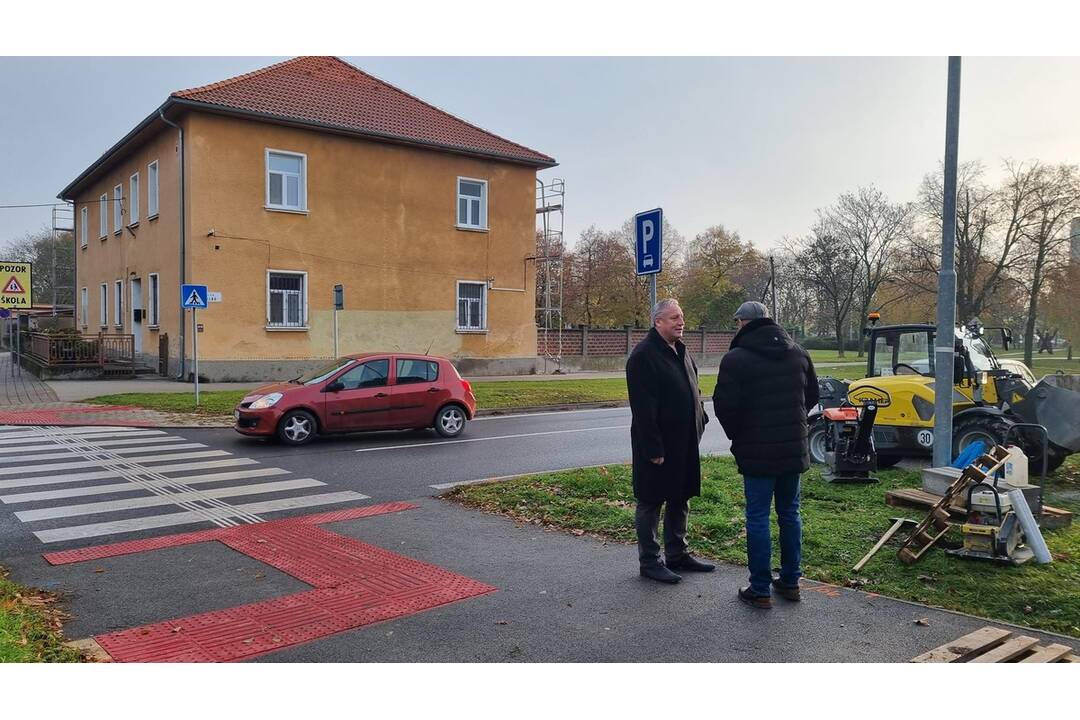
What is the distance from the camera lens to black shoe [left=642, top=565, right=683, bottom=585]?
5728mm

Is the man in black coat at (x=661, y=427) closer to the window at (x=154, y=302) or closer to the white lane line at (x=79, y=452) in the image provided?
the white lane line at (x=79, y=452)

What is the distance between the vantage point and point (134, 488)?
366 inches

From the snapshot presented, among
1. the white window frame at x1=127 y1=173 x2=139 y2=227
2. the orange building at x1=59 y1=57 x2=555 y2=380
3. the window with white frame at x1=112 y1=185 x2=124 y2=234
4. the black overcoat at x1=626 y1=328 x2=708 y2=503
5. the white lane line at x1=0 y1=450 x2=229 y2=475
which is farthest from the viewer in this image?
the window with white frame at x1=112 y1=185 x2=124 y2=234

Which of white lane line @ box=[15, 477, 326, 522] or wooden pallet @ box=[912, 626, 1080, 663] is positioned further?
white lane line @ box=[15, 477, 326, 522]

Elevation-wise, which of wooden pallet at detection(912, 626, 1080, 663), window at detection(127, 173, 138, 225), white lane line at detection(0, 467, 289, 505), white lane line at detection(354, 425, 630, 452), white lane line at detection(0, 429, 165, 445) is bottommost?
white lane line at detection(354, 425, 630, 452)

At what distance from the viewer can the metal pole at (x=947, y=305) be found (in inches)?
310

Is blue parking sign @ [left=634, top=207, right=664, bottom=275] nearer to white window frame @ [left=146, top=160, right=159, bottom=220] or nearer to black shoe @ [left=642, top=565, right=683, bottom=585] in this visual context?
black shoe @ [left=642, top=565, right=683, bottom=585]

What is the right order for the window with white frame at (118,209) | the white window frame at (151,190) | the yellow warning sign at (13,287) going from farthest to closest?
the window with white frame at (118,209)
the white window frame at (151,190)
the yellow warning sign at (13,287)

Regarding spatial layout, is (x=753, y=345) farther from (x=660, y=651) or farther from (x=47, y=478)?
(x=47, y=478)

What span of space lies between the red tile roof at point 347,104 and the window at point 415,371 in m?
14.3

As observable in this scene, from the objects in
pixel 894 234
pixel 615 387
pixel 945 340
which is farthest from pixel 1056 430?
pixel 894 234

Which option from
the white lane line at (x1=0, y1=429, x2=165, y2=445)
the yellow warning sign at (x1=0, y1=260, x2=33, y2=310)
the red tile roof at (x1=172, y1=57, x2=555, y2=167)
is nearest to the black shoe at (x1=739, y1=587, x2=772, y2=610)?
the white lane line at (x1=0, y1=429, x2=165, y2=445)

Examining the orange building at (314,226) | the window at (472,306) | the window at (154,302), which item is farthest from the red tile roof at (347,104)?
the window at (154,302)

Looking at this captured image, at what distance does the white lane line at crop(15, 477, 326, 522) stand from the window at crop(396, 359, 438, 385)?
163 inches
